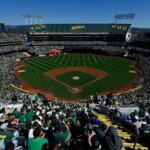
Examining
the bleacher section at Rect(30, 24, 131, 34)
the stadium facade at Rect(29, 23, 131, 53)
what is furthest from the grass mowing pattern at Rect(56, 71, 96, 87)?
the bleacher section at Rect(30, 24, 131, 34)

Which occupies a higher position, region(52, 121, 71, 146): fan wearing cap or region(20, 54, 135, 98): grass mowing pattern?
region(52, 121, 71, 146): fan wearing cap

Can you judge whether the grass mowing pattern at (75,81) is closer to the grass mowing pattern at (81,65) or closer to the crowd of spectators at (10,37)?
the grass mowing pattern at (81,65)

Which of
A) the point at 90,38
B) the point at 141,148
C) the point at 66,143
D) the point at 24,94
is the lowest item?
the point at 24,94

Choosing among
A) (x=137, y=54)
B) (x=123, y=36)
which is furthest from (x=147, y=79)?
(x=123, y=36)

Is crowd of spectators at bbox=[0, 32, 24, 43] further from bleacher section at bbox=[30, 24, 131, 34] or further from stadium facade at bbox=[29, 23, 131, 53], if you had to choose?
bleacher section at bbox=[30, 24, 131, 34]

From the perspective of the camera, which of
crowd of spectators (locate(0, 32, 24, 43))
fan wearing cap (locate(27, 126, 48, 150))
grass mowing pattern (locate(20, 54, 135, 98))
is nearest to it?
fan wearing cap (locate(27, 126, 48, 150))

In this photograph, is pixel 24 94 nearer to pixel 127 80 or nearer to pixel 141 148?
pixel 127 80

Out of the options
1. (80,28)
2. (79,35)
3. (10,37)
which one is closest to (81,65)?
(79,35)
